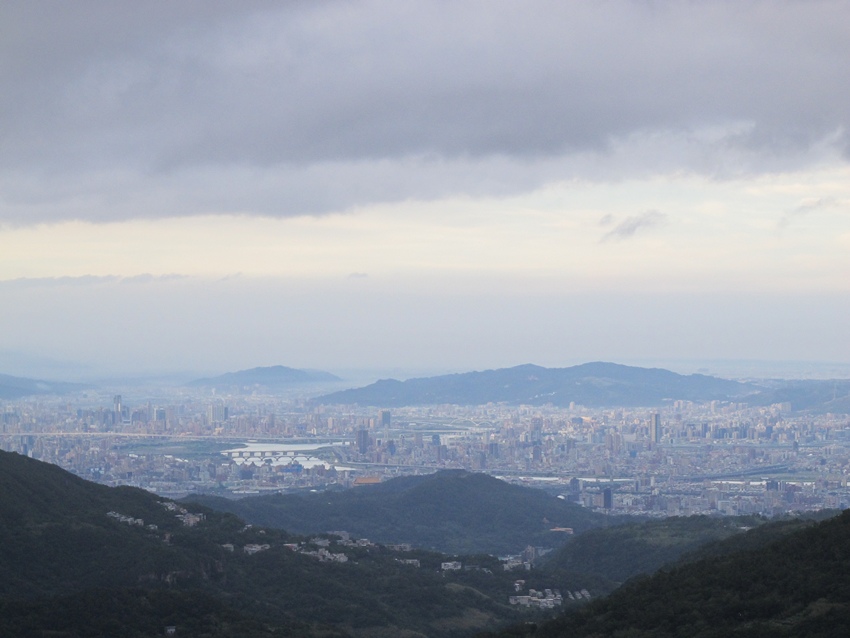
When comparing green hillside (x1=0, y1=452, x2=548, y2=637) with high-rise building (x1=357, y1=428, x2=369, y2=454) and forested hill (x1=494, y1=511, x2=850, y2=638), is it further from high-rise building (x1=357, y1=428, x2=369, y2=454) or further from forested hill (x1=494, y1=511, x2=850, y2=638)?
high-rise building (x1=357, y1=428, x2=369, y2=454)

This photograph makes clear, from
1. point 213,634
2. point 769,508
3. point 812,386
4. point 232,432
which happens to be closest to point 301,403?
point 232,432

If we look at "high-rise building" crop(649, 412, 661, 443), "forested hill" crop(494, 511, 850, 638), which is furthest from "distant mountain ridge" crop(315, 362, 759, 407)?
"forested hill" crop(494, 511, 850, 638)

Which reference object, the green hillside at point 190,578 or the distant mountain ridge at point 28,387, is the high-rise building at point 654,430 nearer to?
the green hillside at point 190,578

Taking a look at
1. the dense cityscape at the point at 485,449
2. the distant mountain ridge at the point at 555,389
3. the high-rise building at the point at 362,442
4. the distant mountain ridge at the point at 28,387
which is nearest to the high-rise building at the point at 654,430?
the dense cityscape at the point at 485,449

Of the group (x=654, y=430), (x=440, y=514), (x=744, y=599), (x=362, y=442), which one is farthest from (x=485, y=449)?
(x=744, y=599)

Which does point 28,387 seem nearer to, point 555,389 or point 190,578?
point 555,389

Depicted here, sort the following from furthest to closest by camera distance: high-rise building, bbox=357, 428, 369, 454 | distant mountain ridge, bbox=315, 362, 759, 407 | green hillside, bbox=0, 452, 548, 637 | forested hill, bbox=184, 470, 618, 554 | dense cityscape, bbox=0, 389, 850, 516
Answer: distant mountain ridge, bbox=315, 362, 759, 407 → high-rise building, bbox=357, 428, 369, 454 → dense cityscape, bbox=0, 389, 850, 516 → forested hill, bbox=184, 470, 618, 554 → green hillside, bbox=0, 452, 548, 637
